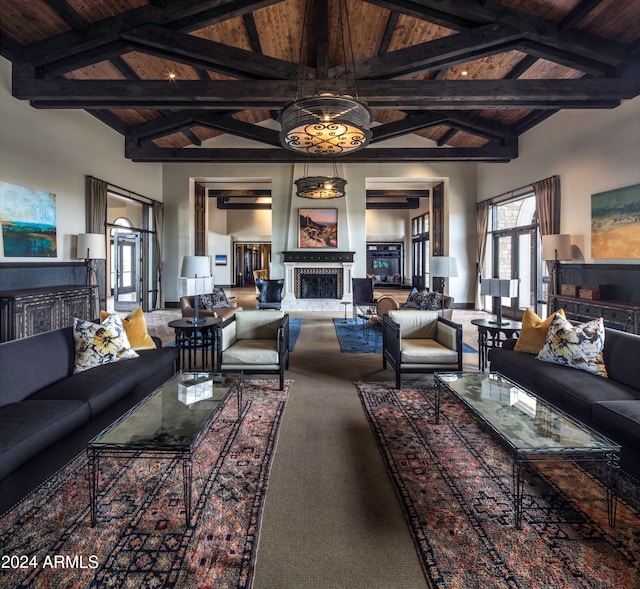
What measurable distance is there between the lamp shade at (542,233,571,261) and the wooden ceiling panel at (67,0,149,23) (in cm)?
678

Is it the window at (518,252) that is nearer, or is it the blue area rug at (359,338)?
the blue area rug at (359,338)

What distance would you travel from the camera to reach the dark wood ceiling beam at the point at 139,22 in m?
4.39

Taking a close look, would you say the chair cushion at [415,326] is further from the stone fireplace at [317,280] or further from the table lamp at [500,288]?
the stone fireplace at [317,280]

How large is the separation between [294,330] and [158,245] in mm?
5073

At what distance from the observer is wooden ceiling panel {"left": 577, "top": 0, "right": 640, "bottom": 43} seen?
398 cm

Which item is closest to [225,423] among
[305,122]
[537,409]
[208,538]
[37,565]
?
[208,538]

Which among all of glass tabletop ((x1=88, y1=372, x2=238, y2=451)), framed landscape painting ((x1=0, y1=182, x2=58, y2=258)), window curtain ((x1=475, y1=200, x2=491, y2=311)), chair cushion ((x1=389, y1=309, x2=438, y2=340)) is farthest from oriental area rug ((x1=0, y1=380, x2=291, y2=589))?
window curtain ((x1=475, y1=200, x2=491, y2=311))

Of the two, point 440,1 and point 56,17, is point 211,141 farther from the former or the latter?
point 440,1

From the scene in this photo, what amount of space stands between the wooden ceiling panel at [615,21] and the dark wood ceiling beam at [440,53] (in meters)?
0.78

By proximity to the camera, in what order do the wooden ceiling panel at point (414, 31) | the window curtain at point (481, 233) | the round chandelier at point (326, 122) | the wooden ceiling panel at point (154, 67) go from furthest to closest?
the window curtain at point (481, 233)
the wooden ceiling panel at point (154, 67)
the wooden ceiling panel at point (414, 31)
the round chandelier at point (326, 122)

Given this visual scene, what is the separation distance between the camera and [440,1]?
14.0 feet

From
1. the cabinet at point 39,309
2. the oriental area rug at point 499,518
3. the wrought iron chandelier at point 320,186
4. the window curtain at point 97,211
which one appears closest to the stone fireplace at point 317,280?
the wrought iron chandelier at point 320,186

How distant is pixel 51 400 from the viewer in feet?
7.38

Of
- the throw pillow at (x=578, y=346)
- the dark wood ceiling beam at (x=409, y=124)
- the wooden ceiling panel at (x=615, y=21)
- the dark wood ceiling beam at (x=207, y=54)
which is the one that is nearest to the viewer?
the throw pillow at (x=578, y=346)
